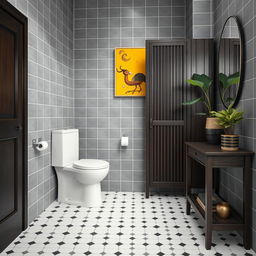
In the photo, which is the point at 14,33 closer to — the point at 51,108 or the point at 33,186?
the point at 51,108

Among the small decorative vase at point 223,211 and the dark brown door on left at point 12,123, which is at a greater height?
the dark brown door on left at point 12,123

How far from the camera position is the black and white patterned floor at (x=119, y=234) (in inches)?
78.0

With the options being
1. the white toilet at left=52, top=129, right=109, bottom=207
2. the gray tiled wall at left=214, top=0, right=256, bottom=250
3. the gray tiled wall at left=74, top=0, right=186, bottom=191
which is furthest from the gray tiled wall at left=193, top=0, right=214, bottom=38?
the white toilet at left=52, top=129, right=109, bottom=207

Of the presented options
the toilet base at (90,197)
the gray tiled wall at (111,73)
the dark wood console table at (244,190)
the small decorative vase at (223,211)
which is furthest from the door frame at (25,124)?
the small decorative vase at (223,211)

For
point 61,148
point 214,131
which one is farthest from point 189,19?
point 61,148

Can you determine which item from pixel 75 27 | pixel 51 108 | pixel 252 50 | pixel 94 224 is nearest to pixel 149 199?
pixel 94 224

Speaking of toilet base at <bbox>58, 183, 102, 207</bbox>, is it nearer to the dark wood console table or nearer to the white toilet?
the white toilet

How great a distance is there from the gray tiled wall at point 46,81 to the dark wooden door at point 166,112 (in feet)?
3.58

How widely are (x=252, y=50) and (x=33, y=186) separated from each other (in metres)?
2.30

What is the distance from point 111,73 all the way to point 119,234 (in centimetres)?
218

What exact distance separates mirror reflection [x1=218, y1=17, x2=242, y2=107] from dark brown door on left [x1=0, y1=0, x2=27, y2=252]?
1.91 meters

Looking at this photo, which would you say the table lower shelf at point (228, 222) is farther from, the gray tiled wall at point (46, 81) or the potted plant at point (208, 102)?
the gray tiled wall at point (46, 81)

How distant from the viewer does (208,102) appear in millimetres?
2943

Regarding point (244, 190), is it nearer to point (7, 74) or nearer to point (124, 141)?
point (124, 141)
